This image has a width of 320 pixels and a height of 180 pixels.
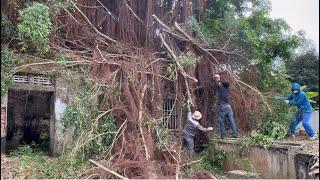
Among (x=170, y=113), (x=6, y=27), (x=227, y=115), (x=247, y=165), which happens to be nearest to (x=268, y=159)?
(x=247, y=165)

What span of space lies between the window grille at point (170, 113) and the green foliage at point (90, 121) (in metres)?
1.93

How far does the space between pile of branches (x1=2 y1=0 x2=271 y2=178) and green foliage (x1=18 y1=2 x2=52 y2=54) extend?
1.22 meters

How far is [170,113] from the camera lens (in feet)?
36.7

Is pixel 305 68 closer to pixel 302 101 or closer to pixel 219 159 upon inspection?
pixel 302 101

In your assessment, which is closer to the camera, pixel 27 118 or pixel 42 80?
pixel 42 80

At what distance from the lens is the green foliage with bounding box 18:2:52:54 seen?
29.6 ft

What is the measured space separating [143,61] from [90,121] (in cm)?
258

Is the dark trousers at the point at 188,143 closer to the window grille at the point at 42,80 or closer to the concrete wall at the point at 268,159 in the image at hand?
the concrete wall at the point at 268,159

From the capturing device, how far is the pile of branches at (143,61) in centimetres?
966

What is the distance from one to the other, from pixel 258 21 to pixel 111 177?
8.28 meters

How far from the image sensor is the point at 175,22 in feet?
39.2

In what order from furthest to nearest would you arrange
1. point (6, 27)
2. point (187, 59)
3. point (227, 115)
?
1. point (187, 59)
2. point (227, 115)
3. point (6, 27)

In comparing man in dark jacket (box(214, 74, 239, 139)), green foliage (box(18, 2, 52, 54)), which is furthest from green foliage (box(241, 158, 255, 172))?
green foliage (box(18, 2, 52, 54))

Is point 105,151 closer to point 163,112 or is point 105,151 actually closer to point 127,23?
point 163,112
